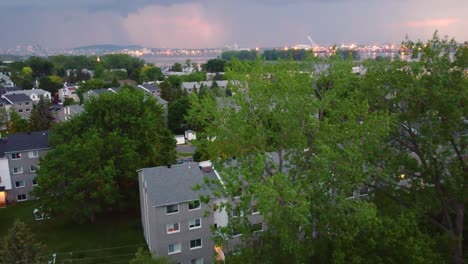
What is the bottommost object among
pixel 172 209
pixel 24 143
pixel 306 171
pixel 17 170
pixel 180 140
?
pixel 180 140

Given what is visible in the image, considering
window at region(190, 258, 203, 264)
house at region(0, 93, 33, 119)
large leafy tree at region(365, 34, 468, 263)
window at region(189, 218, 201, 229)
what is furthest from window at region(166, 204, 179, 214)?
house at region(0, 93, 33, 119)

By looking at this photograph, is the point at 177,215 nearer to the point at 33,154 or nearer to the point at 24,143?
the point at 33,154

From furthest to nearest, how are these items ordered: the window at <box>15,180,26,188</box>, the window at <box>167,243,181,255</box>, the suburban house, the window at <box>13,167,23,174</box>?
the window at <box>15,180,26,188</box>, the window at <box>13,167,23,174</box>, the window at <box>167,243,181,255</box>, the suburban house

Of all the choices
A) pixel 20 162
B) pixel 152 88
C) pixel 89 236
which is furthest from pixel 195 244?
pixel 152 88

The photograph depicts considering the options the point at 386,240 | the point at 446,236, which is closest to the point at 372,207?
the point at 386,240

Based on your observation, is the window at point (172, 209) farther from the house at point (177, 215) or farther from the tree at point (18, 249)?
the tree at point (18, 249)

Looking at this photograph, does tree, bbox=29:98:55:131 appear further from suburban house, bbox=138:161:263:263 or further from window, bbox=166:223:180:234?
window, bbox=166:223:180:234
